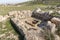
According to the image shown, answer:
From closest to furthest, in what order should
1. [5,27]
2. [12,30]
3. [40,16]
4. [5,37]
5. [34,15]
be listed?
[5,37], [12,30], [5,27], [40,16], [34,15]

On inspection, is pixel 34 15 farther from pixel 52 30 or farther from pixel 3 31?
pixel 52 30

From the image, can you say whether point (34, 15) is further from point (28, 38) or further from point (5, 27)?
point (28, 38)

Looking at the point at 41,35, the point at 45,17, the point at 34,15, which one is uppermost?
the point at 41,35

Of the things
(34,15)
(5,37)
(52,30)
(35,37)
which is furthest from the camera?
(34,15)

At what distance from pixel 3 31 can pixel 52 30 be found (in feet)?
32.1

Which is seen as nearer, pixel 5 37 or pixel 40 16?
pixel 5 37

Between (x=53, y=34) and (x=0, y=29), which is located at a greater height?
(x=53, y=34)

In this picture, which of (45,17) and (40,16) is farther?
(40,16)

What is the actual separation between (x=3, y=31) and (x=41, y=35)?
9656 mm

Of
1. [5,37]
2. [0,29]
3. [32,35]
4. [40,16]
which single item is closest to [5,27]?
[0,29]

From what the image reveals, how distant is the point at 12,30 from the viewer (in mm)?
28766

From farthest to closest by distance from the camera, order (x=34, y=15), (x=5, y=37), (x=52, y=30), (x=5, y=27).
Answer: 1. (x=34, y=15)
2. (x=5, y=27)
3. (x=5, y=37)
4. (x=52, y=30)

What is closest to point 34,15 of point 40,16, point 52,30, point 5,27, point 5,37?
point 40,16

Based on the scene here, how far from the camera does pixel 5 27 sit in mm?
31391
